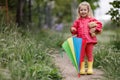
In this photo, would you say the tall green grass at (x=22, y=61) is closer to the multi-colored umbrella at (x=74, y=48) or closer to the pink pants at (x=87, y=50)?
the multi-colored umbrella at (x=74, y=48)

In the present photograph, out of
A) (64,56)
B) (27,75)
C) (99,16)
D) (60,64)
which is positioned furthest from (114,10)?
(99,16)

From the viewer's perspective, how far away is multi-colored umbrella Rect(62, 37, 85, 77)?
790cm

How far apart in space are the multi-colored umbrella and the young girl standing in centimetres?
16

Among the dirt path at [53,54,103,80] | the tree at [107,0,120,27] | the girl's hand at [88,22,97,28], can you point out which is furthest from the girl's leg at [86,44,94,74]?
the tree at [107,0,120,27]

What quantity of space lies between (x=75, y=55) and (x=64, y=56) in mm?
2739

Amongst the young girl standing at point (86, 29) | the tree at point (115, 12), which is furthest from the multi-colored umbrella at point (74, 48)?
the tree at point (115, 12)

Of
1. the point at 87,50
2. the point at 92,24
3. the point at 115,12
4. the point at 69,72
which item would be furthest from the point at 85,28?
the point at 115,12

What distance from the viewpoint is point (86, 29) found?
815 cm

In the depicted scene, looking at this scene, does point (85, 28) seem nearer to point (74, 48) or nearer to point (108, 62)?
point (74, 48)

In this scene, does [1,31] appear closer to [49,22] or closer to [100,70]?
[100,70]

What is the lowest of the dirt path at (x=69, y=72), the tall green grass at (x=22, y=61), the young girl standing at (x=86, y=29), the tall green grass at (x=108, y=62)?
the dirt path at (x=69, y=72)

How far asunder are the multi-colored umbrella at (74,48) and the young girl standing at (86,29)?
156 mm

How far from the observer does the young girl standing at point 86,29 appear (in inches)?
320

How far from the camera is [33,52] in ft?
28.0
